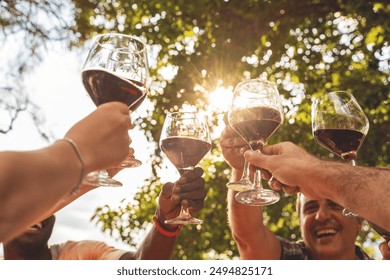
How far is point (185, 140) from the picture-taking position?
8.13 ft

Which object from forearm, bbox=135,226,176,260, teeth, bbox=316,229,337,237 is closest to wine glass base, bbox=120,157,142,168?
forearm, bbox=135,226,176,260

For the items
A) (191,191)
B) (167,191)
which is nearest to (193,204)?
(191,191)

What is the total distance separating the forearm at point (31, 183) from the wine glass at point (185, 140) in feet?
3.93

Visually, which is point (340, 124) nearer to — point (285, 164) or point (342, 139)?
point (342, 139)

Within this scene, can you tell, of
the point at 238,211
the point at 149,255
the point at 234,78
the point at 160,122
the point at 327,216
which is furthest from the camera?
Result: the point at 160,122

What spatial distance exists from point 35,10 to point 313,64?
13.8 feet

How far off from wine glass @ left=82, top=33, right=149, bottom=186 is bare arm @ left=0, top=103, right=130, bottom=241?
1.29ft

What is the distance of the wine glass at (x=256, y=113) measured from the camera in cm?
225

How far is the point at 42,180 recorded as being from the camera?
1212mm

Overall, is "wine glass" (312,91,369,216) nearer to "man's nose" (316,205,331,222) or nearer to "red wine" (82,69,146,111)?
"red wine" (82,69,146,111)

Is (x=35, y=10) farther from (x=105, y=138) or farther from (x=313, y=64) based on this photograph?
(x=105, y=138)

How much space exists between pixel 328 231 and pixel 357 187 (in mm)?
2203

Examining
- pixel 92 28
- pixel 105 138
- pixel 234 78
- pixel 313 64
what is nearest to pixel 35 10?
pixel 92 28

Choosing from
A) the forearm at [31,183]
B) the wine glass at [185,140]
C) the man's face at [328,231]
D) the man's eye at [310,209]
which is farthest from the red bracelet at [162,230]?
the forearm at [31,183]
